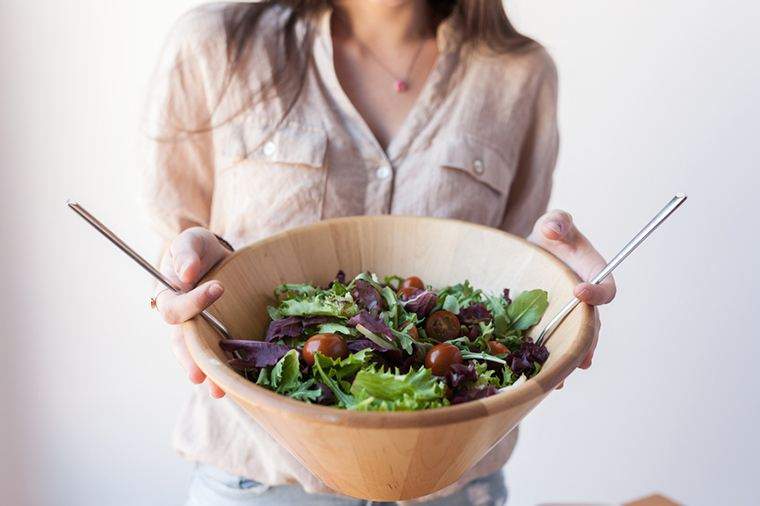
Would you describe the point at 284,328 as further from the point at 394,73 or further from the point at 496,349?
the point at 394,73

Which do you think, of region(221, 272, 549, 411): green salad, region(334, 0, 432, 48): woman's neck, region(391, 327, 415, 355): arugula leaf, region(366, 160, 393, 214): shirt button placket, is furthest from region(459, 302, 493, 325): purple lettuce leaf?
region(334, 0, 432, 48): woman's neck

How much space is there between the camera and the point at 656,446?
83.7 inches

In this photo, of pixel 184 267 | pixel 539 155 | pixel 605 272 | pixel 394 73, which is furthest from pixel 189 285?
pixel 539 155

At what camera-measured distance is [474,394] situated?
0.72 metres

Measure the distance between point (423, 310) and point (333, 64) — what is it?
1.66 ft

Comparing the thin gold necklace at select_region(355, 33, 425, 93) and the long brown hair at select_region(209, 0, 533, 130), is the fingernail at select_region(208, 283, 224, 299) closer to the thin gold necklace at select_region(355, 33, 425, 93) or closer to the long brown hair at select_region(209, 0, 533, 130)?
the long brown hair at select_region(209, 0, 533, 130)

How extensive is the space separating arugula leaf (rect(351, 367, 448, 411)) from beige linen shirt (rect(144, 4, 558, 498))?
1.43ft

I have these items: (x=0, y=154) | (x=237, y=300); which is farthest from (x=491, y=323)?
(x=0, y=154)

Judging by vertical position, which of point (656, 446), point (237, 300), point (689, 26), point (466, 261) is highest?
point (689, 26)

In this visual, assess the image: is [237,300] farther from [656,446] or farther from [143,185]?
[656,446]

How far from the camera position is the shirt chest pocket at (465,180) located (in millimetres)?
1190

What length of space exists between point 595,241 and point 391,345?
4.20 ft

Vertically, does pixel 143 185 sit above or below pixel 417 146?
below

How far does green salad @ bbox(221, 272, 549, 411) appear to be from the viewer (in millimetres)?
719
